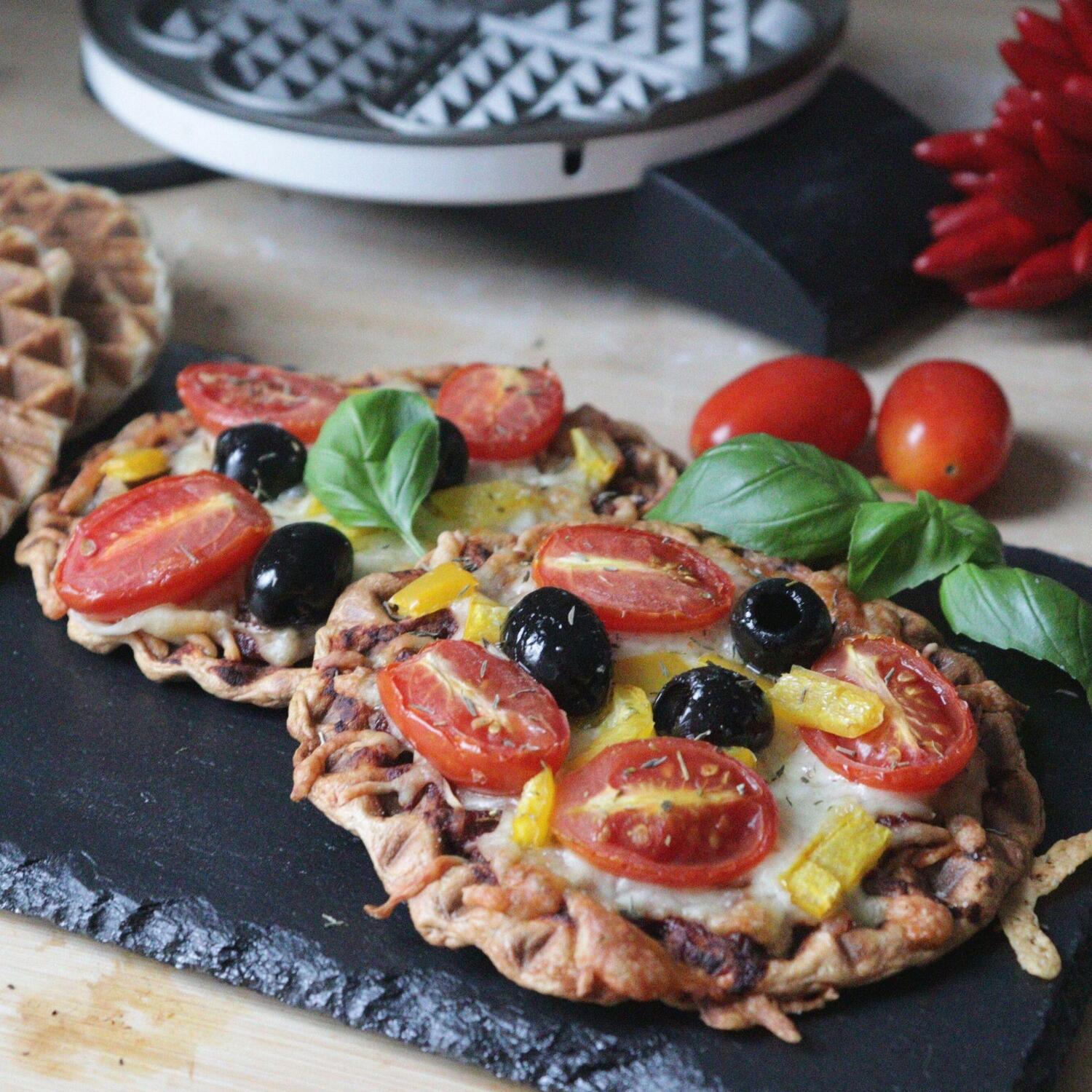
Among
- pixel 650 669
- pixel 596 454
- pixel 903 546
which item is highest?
pixel 903 546

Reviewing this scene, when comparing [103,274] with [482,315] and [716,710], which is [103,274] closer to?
[482,315]

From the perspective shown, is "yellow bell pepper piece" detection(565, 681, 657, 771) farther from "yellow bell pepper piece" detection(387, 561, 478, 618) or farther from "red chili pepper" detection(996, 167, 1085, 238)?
"red chili pepper" detection(996, 167, 1085, 238)

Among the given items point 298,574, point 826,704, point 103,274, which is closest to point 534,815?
point 826,704

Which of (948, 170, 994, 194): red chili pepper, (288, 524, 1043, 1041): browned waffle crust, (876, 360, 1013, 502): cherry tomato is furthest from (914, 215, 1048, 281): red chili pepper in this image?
(288, 524, 1043, 1041): browned waffle crust

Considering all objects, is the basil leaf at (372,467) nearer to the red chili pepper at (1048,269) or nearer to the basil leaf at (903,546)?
the basil leaf at (903,546)

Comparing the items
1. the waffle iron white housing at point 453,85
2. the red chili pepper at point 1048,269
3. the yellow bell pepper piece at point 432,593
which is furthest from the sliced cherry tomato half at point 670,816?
the red chili pepper at point 1048,269

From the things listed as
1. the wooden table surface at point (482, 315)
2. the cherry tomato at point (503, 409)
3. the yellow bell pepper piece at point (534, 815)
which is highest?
the yellow bell pepper piece at point (534, 815)
